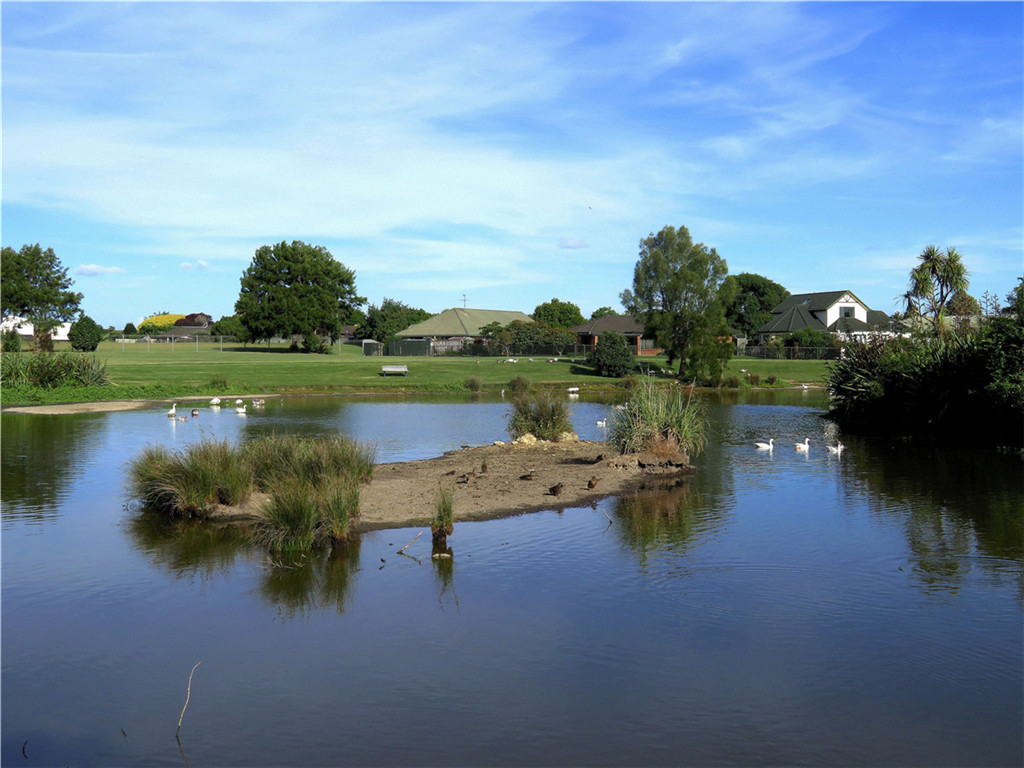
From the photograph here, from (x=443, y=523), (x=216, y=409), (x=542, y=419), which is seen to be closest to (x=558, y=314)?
(x=216, y=409)

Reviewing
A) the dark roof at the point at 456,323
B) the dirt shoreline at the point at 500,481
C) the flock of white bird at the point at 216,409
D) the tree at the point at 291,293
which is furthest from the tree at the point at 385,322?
the dirt shoreline at the point at 500,481

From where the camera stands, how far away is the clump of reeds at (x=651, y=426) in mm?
22688

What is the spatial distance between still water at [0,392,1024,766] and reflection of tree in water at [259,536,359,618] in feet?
0.20

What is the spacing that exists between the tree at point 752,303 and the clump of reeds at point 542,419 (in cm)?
10091

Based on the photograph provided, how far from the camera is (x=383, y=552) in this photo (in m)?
13.9

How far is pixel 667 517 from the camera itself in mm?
16812

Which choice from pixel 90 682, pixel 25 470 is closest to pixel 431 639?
pixel 90 682

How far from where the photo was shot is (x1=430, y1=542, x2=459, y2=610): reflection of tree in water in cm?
1174

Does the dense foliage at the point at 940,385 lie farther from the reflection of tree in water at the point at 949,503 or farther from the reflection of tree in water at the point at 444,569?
the reflection of tree in water at the point at 444,569

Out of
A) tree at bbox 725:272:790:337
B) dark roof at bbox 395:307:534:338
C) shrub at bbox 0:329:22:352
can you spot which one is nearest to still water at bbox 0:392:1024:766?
shrub at bbox 0:329:22:352

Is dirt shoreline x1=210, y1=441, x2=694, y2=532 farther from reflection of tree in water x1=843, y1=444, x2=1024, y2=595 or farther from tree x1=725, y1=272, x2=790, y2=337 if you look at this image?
tree x1=725, y1=272, x2=790, y2=337

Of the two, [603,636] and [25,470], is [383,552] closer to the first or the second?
[603,636]

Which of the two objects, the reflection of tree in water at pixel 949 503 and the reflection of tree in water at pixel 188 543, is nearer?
the reflection of tree in water at pixel 188 543

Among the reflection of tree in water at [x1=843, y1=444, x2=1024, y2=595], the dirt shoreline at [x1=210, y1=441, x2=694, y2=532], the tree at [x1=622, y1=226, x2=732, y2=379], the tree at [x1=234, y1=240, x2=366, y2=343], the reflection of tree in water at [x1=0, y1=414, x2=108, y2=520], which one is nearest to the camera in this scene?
the reflection of tree in water at [x1=843, y1=444, x2=1024, y2=595]
